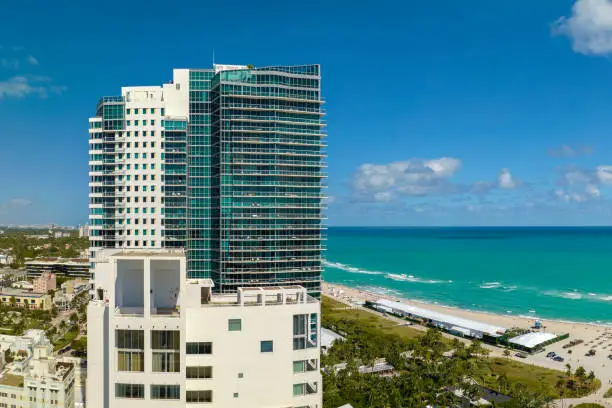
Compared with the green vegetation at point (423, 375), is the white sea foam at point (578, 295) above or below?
below

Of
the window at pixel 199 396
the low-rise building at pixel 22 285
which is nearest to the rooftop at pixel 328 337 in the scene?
the window at pixel 199 396

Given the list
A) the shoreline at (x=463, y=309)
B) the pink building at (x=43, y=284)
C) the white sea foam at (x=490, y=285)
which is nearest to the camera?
the shoreline at (x=463, y=309)

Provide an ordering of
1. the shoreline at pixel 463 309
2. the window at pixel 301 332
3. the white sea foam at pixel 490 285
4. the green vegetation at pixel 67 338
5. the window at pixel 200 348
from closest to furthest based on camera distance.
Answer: the window at pixel 200 348 → the window at pixel 301 332 → the green vegetation at pixel 67 338 → the shoreline at pixel 463 309 → the white sea foam at pixel 490 285

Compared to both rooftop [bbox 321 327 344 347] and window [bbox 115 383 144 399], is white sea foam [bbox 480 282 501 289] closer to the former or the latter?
rooftop [bbox 321 327 344 347]

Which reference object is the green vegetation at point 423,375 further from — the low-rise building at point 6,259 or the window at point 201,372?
the low-rise building at point 6,259

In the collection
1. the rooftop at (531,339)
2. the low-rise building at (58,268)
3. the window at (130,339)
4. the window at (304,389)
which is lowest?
the rooftop at (531,339)

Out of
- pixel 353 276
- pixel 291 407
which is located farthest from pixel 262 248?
pixel 353 276

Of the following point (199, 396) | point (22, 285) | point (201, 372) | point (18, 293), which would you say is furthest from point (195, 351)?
point (22, 285)
